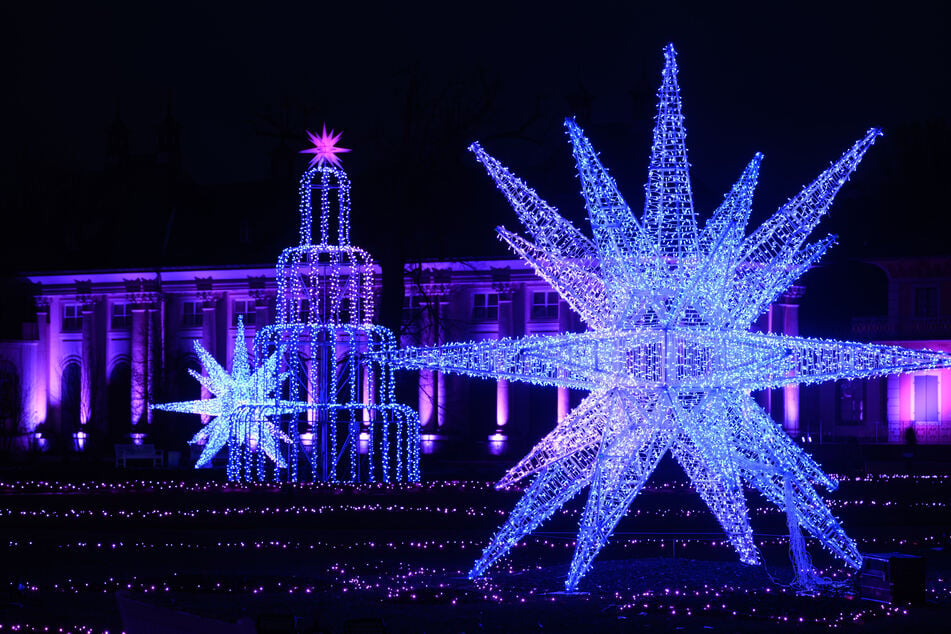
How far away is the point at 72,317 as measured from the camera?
214 feet

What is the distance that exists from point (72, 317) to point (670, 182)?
53.6 m

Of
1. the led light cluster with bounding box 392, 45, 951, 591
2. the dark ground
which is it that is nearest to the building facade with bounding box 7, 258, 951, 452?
the dark ground

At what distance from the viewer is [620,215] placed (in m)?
15.3

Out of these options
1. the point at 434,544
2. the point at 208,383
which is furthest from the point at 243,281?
the point at 434,544

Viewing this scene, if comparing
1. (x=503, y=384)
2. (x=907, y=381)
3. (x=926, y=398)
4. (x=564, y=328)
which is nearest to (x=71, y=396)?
(x=503, y=384)

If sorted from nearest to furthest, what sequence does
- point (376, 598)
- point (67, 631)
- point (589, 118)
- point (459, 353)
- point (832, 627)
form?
1. point (67, 631)
2. point (832, 627)
3. point (376, 598)
4. point (459, 353)
5. point (589, 118)

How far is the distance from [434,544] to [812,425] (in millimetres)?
36002

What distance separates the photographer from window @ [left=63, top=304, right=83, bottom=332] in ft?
213

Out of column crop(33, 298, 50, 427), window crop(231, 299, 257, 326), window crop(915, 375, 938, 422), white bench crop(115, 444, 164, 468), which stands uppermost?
window crop(231, 299, 257, 326)

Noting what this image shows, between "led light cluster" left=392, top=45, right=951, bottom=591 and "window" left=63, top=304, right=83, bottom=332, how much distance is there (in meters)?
51.8

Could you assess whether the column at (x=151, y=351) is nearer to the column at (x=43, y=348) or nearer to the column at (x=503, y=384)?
the column at (x=43, y=348)

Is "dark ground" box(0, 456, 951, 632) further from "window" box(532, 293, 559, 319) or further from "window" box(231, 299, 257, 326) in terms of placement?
"window" box(231, 299, 257, 326)

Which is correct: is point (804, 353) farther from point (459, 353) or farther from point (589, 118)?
point (589, 118)

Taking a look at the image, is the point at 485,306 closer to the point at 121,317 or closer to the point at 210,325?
the point at 210,325
